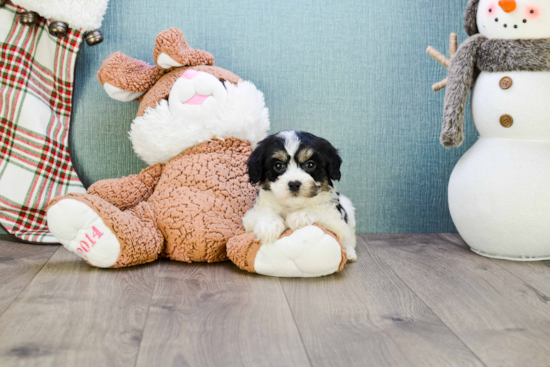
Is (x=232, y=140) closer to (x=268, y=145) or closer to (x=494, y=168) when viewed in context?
(x=268, y=145)

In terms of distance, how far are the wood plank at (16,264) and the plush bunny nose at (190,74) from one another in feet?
2.68

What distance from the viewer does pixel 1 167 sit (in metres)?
1.94

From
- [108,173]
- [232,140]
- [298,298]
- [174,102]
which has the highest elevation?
[174,102]

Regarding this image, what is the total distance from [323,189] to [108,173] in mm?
990

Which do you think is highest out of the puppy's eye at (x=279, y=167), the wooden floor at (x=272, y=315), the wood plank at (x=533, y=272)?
the puppy's eye at (x=279, y=167)

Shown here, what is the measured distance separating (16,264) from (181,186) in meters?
0.60

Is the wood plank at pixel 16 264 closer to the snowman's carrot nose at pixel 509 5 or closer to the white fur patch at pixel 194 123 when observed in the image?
the white fur patch at pixel 194 123

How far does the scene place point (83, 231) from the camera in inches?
61.5

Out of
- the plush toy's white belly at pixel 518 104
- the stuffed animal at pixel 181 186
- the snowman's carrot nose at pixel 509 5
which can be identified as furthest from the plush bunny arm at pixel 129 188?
the snowman's carrot nose at pixel 509 5

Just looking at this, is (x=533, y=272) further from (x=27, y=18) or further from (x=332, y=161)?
(x=27, y=18)

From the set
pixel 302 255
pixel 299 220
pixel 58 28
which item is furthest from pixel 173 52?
pixel 302 255

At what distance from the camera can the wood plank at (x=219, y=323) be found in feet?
3.44

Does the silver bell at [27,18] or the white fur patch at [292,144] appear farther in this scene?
the silver bell at [27,18]

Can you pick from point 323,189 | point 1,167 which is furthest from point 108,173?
point 323,189
